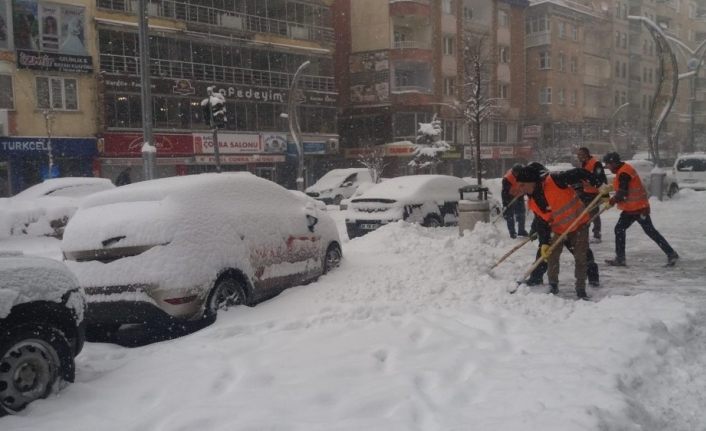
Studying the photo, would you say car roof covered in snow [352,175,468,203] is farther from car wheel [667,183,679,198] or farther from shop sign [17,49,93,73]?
shop sign [17,49,93,73]

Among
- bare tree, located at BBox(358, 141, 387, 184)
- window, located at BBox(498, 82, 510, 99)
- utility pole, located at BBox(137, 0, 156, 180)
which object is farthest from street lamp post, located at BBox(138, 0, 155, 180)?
window, located at BBox(498, 82, 510, 99)

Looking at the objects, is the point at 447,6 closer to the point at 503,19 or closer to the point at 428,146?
the point at 503,19

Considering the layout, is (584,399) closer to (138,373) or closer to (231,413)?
(231,413)

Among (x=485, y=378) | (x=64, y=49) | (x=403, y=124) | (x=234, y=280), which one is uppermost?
(x=64, y=49)

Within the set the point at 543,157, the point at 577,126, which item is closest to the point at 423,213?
the point at 543,157

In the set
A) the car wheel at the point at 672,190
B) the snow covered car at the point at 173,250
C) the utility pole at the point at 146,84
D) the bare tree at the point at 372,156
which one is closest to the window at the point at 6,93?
the utility pole at the point at 146,84

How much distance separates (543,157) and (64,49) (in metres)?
34.6

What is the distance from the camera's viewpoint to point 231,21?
32750 mm

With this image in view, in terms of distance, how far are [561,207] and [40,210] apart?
10.6 m

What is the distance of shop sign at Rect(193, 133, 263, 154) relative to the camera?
3092cm

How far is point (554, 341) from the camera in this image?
4977 mm

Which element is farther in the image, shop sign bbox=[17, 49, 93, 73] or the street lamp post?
shop sign bbox=[17, 49, 93, 73]

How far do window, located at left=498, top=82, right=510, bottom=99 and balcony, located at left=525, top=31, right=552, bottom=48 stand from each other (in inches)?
224

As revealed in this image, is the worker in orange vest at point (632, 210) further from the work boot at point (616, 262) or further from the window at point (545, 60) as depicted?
the window at point (545, 60)
